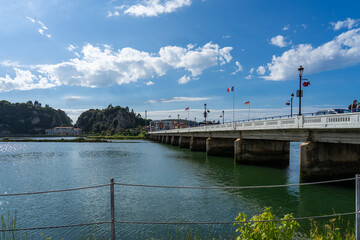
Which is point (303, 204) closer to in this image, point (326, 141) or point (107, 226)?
point (326, 141)

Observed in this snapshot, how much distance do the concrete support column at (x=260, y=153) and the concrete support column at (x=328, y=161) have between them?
12952 mm

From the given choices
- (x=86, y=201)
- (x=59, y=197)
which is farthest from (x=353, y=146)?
(x=59, y=197)

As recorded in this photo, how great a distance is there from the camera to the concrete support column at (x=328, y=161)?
63.4 ft

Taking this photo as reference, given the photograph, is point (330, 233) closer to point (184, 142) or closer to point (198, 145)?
point (198, 145)

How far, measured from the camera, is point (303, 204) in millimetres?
15000

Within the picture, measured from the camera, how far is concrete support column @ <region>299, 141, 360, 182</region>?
63.4 feet

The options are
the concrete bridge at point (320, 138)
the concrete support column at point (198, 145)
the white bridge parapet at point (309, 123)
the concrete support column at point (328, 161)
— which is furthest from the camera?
the concrete support column at point (198, 145)

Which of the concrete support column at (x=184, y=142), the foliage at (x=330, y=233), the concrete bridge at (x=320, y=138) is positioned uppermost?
the concrete bridge at (x=320, y=138)

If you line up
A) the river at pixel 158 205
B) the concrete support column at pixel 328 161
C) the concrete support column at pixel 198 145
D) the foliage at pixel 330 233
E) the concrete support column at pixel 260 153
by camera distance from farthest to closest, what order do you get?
1. the concrete support column at pixel 198 145
2. the concrete support column at pixel 260 153
3. the concrete support column at pixel 328 161
4. the river at pixel 158 205
5. the foliage at pixel 330 233

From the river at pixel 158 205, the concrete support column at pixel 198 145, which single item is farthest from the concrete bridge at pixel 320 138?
the concrete support column at pixel 198 145

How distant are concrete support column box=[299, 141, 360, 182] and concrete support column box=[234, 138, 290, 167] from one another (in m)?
13.0

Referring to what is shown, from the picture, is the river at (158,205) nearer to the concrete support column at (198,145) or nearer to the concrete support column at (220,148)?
the concrete support column at (220,148)

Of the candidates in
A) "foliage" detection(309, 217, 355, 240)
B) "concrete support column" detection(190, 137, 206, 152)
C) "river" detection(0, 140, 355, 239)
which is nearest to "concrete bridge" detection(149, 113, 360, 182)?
"river" detection(0, 140, 355, 239)

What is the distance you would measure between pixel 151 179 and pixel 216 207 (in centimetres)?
1061
